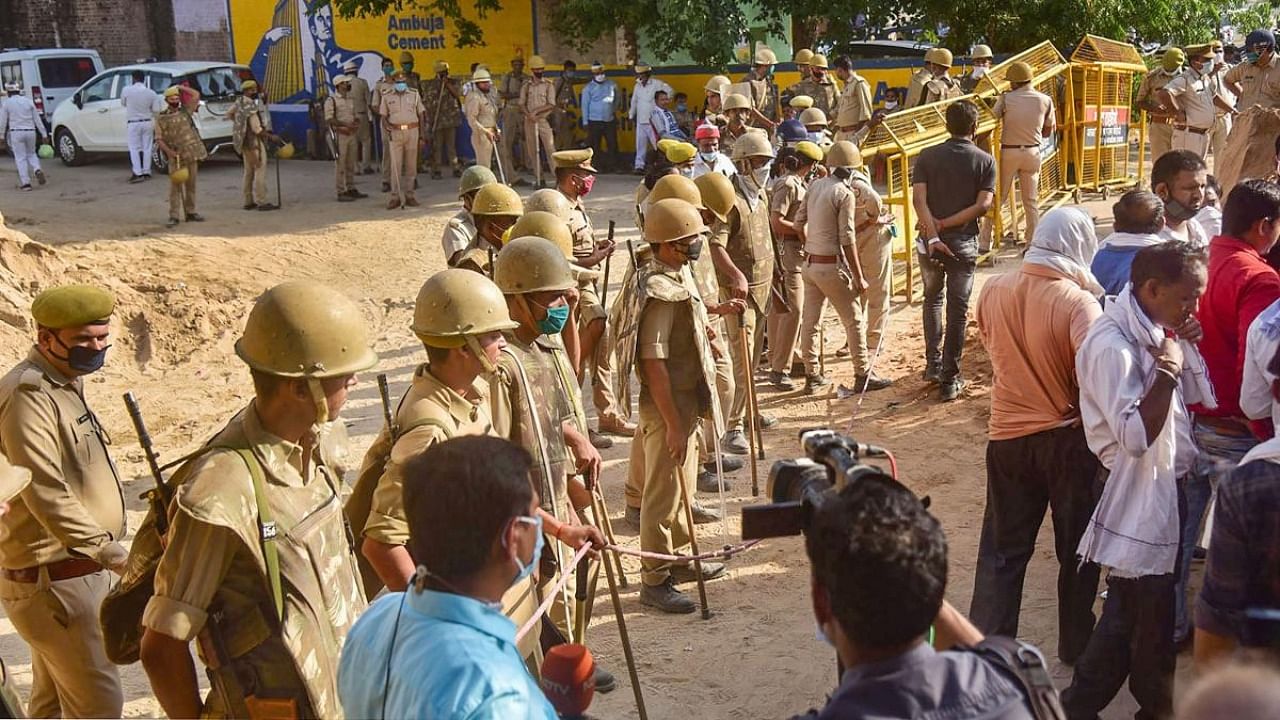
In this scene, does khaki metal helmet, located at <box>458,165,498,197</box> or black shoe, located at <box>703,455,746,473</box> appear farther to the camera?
black shoe, located at <box>703,455,746,473</box>

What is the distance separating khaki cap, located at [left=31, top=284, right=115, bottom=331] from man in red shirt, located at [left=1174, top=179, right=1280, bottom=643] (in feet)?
15.2

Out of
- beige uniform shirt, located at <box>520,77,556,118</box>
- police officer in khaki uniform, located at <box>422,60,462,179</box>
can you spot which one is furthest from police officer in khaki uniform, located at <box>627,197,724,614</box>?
police officer in khaki uniform, located at <box>422,60,462,179</box>

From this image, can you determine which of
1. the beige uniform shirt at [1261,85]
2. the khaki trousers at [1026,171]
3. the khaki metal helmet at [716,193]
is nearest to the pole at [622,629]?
the khaki metal helmet at [716,193]

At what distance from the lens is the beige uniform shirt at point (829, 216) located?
9914 millimetres

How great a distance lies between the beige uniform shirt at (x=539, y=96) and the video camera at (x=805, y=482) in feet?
58.7

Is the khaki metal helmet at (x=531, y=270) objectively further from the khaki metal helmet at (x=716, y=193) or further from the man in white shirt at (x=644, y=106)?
the man in white shirt at (x=644, y=106)

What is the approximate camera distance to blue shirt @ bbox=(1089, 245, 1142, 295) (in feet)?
20.5

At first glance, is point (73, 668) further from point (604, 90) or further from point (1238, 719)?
point (604, 90)

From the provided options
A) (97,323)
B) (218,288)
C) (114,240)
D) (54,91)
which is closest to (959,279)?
(97,323)

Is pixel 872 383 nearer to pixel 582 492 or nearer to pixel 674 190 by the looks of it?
pixel 674 190

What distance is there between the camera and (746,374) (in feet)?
28.1

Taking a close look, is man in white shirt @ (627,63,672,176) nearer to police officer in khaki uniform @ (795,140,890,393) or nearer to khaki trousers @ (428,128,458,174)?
khaki trousers @ (428,128,458,174)

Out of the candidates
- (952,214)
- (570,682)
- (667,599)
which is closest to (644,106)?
(952,214)

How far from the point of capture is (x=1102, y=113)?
16.7 metres
